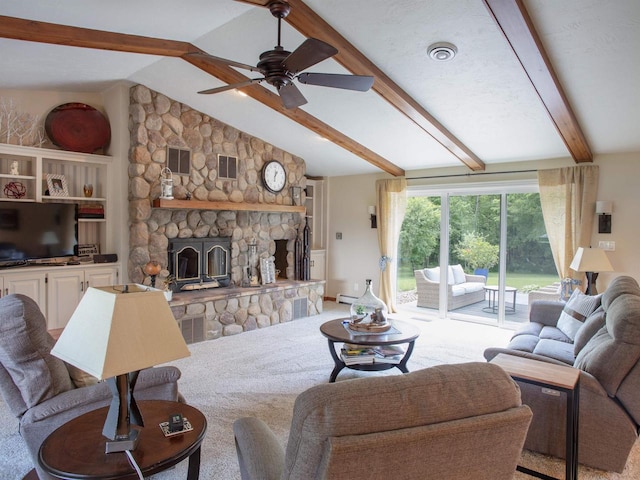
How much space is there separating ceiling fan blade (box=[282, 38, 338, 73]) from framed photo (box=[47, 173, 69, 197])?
129 inches

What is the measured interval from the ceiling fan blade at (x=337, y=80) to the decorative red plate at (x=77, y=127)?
10.1 feet

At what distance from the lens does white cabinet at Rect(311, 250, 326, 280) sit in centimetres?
771

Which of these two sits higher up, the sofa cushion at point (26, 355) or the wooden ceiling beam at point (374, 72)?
the wooden ceiling beam at point (374, 72)

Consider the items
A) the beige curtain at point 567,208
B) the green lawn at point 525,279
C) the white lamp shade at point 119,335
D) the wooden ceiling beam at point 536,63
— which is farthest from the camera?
the green lawn at point 525,279

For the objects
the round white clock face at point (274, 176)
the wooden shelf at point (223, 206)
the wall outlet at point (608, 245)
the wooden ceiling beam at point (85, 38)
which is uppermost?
the wooden ceiling beam at point (85, 38)

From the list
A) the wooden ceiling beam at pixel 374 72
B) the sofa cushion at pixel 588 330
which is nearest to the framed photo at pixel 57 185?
the wooden ceiling beam at pixel 374 72

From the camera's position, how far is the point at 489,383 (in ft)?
3.96

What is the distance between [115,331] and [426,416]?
1.04 meters

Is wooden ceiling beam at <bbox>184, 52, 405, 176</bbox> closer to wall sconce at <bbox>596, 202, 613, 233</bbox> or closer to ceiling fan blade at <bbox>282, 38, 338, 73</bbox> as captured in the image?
ceiling fan blade at <bbox>282, 38, 338, 73</bbox>

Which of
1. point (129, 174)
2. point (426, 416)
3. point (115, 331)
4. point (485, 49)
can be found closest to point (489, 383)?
point (426, 416)

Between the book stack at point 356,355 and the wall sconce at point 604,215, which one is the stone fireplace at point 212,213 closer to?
the book stack at point 356,355

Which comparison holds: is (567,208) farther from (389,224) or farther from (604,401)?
(604,401)

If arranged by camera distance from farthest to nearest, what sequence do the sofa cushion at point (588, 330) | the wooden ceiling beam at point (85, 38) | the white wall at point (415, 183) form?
the white wall at point (415, 183) → the sofa cushion at point (588, 330) → the wooden ceiling beam at point (85, 38)

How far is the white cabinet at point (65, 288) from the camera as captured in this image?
443 centimetres
